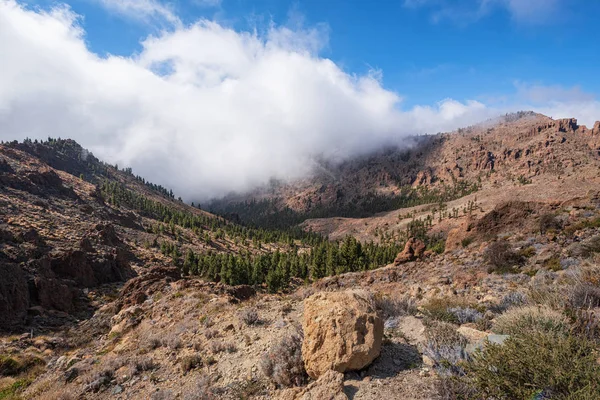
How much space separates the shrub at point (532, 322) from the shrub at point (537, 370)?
4.16 ft

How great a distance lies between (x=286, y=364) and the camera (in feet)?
Answer: 24.7

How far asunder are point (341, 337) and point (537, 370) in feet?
12.1

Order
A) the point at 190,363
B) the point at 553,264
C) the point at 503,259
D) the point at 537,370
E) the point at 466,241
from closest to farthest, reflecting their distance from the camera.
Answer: the point at 537,370 < the point at 190,363 < the point at 553,264 < the point at 503,259 < the point at 466,241

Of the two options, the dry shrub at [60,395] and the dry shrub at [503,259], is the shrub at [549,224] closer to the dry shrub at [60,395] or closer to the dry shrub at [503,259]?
the dry shrub at [503,259]

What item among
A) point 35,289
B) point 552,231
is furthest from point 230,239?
point 552,231

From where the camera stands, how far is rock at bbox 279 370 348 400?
604 cm

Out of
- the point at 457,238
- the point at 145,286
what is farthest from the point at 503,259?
the point at 145,286

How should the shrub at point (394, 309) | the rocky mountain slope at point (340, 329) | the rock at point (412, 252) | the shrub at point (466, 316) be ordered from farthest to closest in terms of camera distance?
the rock at point (412, 252)
the shrub at point (394, 309)
the shrub at point (466, 316)
the rocky mountain slope at point (340, 329)

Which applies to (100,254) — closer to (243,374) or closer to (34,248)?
(34,248)

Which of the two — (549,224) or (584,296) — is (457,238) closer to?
(549,224)

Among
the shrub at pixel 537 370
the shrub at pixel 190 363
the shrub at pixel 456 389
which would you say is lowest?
the shrub at pixel 190 363

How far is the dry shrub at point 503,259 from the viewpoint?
2192cm

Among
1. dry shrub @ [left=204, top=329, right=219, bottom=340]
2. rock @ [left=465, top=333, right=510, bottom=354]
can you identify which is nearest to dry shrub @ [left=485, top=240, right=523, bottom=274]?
rock @ [left=465, top=333, right=510, bottom=354]

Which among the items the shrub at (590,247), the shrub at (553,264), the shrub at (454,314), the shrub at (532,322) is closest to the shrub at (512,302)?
the shrub at (454,314)
